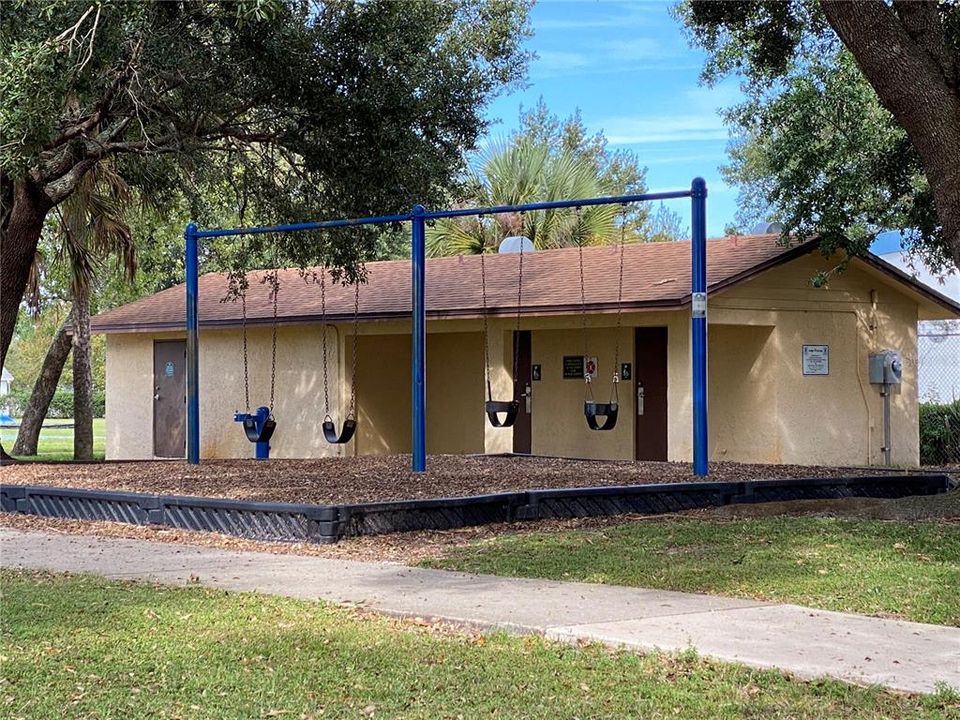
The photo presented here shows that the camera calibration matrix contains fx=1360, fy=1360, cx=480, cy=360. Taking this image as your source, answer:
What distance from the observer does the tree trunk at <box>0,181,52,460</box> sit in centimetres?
1891

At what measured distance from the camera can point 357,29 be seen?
1720 centimetres

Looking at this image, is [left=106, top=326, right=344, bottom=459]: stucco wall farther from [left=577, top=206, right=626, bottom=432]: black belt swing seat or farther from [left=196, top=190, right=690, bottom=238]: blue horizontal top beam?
[left=196, top=190, right=690, bottom=238]: blue horizontal top beam

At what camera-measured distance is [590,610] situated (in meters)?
8.20

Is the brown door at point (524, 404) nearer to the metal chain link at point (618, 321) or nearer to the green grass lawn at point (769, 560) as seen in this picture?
the metal chain link at point (618, 321)

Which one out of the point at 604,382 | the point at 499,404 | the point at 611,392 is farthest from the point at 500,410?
the point at 604,382

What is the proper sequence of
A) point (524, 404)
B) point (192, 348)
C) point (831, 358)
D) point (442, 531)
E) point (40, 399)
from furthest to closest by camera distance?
point (40, 399)
point (524, 404)
point (831, 358)
point (192, 348)
point (442, 531)

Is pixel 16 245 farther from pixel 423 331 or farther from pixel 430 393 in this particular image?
pixel 430 393

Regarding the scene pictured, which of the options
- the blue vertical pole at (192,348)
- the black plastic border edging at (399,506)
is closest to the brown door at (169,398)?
the blue vertical pole at (192,348)

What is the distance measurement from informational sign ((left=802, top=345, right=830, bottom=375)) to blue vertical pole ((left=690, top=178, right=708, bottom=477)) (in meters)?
5.77

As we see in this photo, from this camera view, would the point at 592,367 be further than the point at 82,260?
No

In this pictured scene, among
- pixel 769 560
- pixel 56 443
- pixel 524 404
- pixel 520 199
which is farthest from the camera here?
pixel 56 443

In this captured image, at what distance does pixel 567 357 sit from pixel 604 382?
2.64 feet

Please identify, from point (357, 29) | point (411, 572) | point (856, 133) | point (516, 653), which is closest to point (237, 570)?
point (411, 572)

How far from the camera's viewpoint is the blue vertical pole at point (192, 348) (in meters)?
18.3
